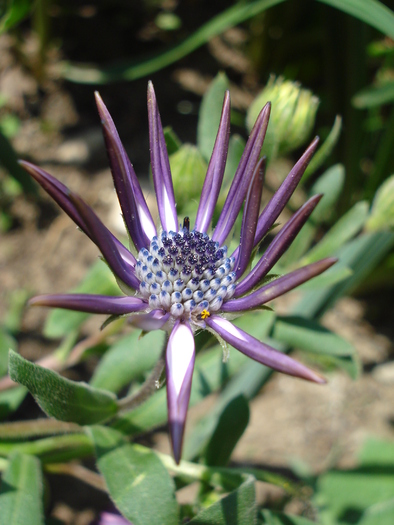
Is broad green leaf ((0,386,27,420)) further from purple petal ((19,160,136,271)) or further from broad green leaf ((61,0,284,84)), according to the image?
broad green leaf ((61,0,284,84))

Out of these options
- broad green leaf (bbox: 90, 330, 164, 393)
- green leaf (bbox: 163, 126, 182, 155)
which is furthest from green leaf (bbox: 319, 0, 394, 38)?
broad green leaf (bbox: 90, 330, 164, 393)

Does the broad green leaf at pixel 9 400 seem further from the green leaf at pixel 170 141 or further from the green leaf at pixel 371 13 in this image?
the green leaf at pixel 371 13

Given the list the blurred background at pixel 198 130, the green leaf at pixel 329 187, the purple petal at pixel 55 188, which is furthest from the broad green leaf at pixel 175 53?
the purple petal at pixel 55 188

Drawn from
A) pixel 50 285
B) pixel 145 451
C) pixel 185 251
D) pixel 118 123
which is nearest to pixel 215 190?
pixel 185 251

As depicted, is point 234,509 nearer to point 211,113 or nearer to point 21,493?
point 21,493

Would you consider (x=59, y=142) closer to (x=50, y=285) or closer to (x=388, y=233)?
(x=50, y=285)

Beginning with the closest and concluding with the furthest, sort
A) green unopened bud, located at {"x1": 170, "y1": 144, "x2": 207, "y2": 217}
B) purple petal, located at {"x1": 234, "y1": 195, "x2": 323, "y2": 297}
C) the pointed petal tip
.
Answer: the pointed petal tip → purple petal, located at {"x1": 234, "y1": 195, "x2": 323, "y2": 297} → green unopened bud, located at {"x1": 170, "y1": 144, "x2": 207, "y2": 217}
